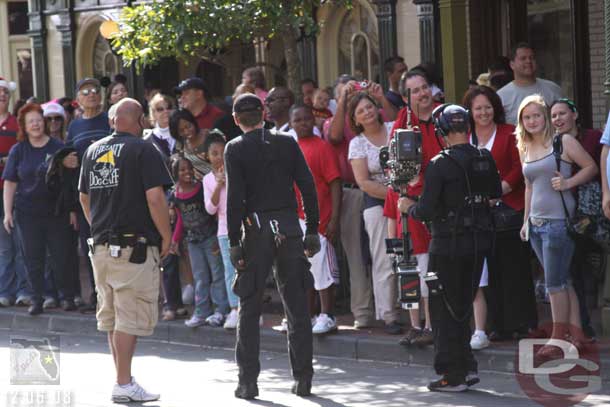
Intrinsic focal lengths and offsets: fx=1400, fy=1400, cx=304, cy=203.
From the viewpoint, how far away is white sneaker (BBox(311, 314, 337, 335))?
36.4ft

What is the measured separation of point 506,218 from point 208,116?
3.55 metres

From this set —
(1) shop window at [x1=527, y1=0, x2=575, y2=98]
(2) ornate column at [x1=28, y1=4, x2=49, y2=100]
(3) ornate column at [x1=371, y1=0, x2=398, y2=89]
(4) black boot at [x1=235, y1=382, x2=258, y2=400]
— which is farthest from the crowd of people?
(2) ornate column at [x1=28, y1=4, x2=49, y2=100]

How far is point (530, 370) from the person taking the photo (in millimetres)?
9711

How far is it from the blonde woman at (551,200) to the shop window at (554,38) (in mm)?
5705

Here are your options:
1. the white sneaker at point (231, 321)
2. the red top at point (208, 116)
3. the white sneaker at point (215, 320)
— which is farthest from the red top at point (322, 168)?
the red top at point (208, 116)

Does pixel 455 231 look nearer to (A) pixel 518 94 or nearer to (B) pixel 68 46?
(A) pixel 518 94

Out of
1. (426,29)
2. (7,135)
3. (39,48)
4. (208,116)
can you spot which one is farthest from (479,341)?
(39,48)

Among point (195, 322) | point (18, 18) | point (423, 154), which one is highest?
point (18, 18)

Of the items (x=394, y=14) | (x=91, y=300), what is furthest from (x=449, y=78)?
(x=91, y=300)

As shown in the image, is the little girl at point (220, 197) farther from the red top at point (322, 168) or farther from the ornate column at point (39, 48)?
the ornate column at point (39, 48)

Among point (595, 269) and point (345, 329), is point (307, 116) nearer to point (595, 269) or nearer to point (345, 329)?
point (345, 329)

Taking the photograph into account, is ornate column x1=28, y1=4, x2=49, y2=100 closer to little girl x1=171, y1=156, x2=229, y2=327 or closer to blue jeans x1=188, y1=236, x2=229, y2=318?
little girl x1=171, y1=156, x2=229, y2=327

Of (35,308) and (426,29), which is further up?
(426,29)

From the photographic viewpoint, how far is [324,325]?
36.5 feet
